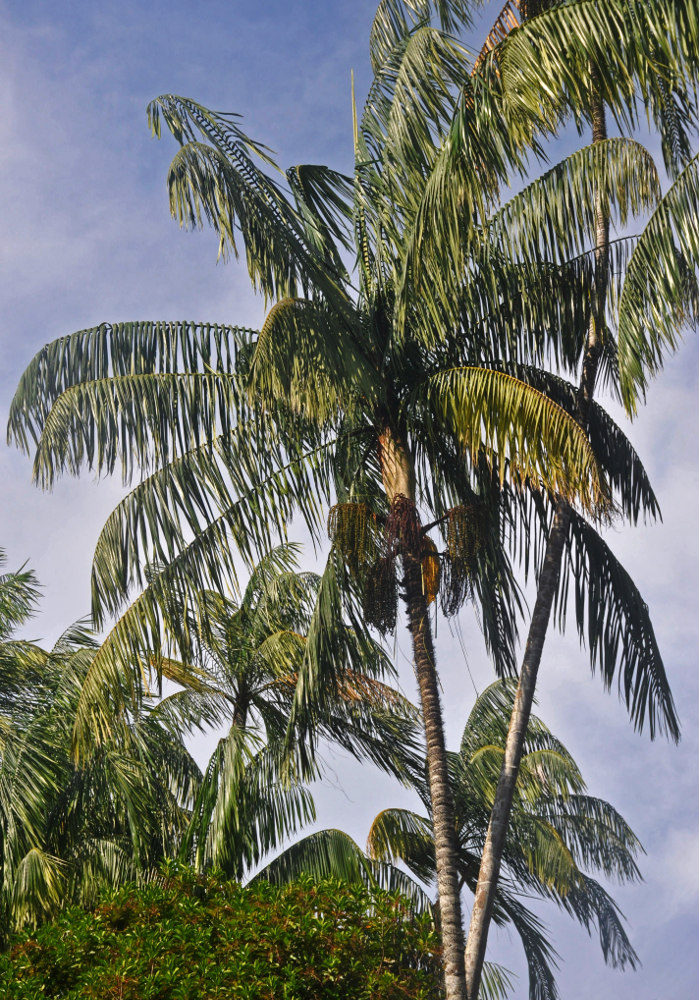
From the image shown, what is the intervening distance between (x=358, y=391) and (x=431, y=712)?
2710 mm

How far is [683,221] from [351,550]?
366 cm

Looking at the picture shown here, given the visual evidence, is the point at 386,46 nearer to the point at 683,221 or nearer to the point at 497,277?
the point at 497,277

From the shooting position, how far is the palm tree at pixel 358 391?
942 cm

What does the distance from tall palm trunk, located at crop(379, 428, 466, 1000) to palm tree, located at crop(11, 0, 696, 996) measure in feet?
0.06

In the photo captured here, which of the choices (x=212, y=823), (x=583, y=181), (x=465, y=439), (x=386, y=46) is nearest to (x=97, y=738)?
(x=212, y=823)

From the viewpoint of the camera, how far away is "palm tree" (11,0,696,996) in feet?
30.9

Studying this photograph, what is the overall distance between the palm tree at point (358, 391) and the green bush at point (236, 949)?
75 centimetres

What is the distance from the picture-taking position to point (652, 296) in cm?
950

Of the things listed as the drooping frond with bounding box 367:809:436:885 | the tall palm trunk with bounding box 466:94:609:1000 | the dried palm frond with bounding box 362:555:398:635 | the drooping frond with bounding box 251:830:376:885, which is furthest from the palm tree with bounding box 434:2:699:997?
the drooping frond with bounding box 367:809:436:885

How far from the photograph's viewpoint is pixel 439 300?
9.81 metres

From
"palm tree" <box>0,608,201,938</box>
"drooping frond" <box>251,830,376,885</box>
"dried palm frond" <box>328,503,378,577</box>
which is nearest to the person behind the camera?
"dried palm frond" <box>328,503,378,577</box>

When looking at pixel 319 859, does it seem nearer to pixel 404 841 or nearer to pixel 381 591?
pixel 404 841

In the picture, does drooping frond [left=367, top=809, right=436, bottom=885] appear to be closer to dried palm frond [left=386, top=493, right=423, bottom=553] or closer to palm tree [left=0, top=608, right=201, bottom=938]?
palm tree [left=0, top=608, right=201, bottom=938]

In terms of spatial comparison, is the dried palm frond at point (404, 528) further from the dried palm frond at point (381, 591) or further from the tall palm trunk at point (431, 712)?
the dried palm frond at point (381, 591)
